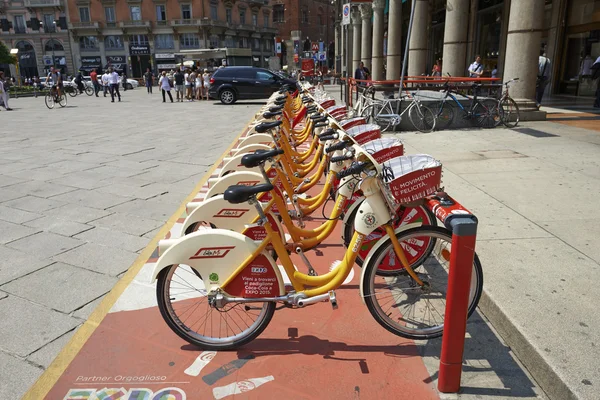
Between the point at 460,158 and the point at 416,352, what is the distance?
5082 mm

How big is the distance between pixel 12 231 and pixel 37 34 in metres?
71.0

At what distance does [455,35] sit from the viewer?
45.2 ft

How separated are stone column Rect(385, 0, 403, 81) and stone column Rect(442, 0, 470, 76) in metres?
6.16

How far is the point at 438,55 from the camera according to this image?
28.6 m

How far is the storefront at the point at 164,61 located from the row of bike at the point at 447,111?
56.7 meters

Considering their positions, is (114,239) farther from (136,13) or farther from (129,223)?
(136,13)

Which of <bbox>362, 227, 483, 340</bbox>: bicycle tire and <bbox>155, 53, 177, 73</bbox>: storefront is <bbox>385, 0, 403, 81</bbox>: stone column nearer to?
<bbox>362, 227, 483, 340</bbox>: bicycle tire

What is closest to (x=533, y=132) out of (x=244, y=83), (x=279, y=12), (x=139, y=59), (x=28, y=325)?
(x=28, y=325)

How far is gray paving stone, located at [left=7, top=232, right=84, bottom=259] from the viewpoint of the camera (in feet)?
14.3

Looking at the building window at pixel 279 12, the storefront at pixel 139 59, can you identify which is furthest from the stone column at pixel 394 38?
the building window at pixel 279 12

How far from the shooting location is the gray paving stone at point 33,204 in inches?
223

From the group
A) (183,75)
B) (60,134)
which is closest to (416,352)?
(60,134)

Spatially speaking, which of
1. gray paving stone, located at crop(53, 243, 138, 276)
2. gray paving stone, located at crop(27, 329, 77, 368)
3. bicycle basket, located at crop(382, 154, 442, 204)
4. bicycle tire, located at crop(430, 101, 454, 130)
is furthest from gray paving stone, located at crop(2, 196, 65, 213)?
bicycle tire, located at crop(430, 101, 454, 130)

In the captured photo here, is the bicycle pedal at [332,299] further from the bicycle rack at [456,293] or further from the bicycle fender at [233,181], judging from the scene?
the bicycle fender at [233,181]
